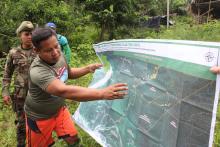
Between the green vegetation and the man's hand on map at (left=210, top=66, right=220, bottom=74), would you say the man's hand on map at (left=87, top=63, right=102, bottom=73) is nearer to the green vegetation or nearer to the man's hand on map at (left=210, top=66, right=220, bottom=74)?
the man's hand on map at (left=210, top=66, right=220, bottom=74)

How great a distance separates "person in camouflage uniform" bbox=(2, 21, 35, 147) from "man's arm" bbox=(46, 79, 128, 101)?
1.55 m

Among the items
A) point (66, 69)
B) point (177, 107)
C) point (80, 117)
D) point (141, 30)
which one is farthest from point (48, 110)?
point (141, 30)

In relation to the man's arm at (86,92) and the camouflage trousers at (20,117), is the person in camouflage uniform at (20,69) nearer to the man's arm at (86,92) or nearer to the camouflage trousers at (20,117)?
the camouflage trousers at (20,117)

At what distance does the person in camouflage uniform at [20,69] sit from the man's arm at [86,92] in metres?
1.55

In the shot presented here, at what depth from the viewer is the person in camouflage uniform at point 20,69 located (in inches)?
161

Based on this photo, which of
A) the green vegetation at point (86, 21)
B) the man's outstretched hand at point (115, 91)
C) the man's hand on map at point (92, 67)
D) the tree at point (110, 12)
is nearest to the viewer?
the man's outstretched hand at point (115, 91)

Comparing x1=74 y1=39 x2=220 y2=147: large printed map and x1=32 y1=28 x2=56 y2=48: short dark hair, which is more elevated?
x1=32 y1=28 x2=56 y2=48: short dark hair

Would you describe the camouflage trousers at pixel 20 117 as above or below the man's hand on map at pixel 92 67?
below

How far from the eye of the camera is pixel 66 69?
3.47 m

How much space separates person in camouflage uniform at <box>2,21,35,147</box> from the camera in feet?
13.4

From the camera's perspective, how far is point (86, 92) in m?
2.53

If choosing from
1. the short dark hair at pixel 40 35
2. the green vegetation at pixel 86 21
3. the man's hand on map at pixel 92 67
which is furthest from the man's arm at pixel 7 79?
the green vegetation at pixel 86 21

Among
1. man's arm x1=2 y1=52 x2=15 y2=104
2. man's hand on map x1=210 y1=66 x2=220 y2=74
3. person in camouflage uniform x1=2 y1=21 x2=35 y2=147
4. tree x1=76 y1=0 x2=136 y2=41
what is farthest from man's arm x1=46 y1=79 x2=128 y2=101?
tree x1=76 y1=0 x2=136 y2=41

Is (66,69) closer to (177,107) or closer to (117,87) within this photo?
(117,87)
